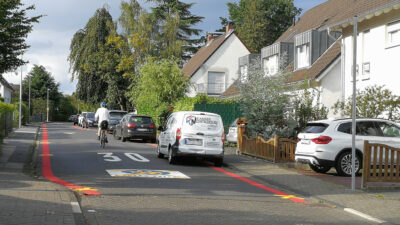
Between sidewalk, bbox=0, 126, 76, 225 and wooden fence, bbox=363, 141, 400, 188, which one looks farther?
wooden fence, bbox=363, 141, 400, 188

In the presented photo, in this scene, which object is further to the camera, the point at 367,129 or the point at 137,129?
the point at 137,129

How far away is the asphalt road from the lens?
A: 7.95 metres

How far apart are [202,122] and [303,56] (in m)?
15.8

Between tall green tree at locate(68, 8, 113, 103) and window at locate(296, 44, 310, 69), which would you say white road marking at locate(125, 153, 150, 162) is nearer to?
window at locate(296, 44, 310, 69)

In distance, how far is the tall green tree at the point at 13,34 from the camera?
45.2 feet

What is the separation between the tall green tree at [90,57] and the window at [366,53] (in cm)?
3899

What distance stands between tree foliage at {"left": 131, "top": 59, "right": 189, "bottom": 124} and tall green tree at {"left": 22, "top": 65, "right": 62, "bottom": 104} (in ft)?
209

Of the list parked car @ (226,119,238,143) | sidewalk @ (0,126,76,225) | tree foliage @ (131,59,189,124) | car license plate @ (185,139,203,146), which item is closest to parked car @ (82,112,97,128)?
tree foliage @ (131,59,189,124)

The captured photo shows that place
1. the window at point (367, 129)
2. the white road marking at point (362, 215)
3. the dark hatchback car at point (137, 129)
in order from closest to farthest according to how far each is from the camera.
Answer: the white road marking at point (362, 215), the window at point (367, 129), the dark hatchback car at point (137, 129)

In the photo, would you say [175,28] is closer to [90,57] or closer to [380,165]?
[90,57]

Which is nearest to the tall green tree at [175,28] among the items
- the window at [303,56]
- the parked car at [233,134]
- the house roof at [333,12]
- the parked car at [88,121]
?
the parked car at [88,121]

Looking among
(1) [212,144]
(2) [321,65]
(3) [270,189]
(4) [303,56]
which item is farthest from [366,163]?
(4) [303,56]

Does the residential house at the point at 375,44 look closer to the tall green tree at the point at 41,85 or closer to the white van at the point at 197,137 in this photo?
the white van at the point at 197,137

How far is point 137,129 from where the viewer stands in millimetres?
28234
